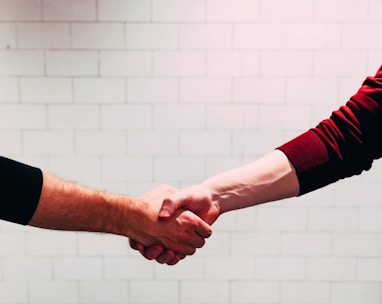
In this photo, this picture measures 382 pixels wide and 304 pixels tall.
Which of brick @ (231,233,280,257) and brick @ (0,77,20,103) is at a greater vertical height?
brick @ (0,77,20,103)

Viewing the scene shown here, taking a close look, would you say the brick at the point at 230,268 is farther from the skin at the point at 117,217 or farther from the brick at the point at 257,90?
the brick at the point at 257,90

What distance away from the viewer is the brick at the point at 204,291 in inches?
84.4

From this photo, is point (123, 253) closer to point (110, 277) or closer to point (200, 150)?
point (110, 277)

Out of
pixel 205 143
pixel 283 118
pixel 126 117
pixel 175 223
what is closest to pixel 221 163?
pixel 205 143

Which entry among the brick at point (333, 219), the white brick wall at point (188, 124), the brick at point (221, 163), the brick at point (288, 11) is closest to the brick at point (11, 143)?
the white brick wall at point (188, 124)

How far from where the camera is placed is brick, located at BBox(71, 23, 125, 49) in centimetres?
198

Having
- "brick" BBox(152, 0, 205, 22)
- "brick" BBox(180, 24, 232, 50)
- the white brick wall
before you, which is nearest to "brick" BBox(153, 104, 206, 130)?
the white brick wall

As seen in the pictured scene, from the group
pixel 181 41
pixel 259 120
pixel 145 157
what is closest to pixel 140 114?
pixel 145 157

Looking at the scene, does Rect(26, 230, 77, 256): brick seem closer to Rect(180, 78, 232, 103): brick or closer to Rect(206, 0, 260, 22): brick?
Rect(180, 78, 232, 103): brick

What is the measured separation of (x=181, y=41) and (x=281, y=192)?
80 cm

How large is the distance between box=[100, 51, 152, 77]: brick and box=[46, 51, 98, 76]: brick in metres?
0.04

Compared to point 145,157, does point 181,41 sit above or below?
above

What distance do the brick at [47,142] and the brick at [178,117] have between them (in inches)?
14.2

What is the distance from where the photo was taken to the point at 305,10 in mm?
1968
